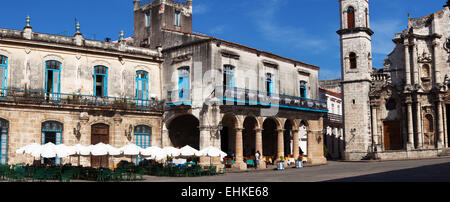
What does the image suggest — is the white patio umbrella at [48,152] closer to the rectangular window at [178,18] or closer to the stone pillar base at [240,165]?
the stone pillar base at [240,165]

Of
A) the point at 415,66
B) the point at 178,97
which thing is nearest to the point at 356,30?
the point at 415,66

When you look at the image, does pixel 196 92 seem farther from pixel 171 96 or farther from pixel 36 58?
pixel 36 58

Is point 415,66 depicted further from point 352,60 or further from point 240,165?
point 240,165

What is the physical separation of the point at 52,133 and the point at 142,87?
257 inches

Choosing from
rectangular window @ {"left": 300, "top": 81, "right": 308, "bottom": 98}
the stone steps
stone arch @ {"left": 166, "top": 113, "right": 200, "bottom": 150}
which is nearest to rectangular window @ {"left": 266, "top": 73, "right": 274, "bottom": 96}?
rectangular window @ {"left": 300, "top": 81, "right": 308, "bottom": 98}

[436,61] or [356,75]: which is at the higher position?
[436,61]

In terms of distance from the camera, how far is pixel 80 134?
87.7 feet

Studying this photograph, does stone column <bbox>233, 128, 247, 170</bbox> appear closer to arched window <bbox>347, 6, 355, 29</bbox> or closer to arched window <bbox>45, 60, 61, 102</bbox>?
arched window <bbox>45, 60, 61, 102</bbox>

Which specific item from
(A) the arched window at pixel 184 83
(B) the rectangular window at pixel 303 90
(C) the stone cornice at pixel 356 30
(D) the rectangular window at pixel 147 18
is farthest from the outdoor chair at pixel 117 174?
(C) the stone cornice at pixel 356 30

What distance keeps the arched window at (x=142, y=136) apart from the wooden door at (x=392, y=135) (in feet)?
67.8

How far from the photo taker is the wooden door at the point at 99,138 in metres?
27.4

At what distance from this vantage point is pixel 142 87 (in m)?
29.9
